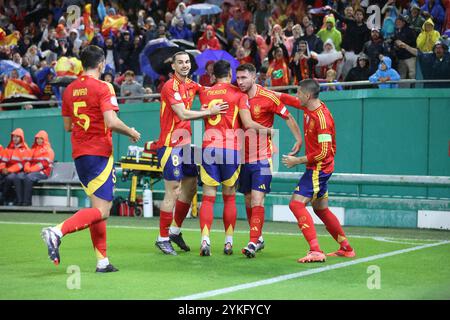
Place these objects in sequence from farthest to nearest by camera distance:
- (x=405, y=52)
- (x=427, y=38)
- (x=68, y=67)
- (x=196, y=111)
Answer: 1. (x=68, y=67)
2. (x=405, y=52)
3. (x=427, y=38)
4. (x=196, y=111)

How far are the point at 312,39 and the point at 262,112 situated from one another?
31.6 ft

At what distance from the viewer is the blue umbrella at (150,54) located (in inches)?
870

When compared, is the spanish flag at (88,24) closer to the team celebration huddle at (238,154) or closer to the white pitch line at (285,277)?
the team celebration huddle at (238,154)

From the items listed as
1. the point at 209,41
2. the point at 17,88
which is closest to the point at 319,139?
the point at 209,41

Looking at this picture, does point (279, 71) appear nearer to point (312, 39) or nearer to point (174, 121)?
point (312, 39)

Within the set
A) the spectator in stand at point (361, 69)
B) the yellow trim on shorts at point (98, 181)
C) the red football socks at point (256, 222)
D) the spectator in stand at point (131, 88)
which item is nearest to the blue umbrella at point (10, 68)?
the spectator in stand at point (131, 88)

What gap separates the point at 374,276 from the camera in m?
8.54

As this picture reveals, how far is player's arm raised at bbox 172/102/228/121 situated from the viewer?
10289mm

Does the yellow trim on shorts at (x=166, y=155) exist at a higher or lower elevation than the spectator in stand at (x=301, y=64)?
lower

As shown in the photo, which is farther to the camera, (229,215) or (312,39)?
(312,39)

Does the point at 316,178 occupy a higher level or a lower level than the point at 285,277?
higher

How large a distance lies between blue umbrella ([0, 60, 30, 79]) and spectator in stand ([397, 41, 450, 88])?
11.6m

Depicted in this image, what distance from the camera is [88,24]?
86.5ft

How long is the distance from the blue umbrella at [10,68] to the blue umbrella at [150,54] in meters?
4.09
